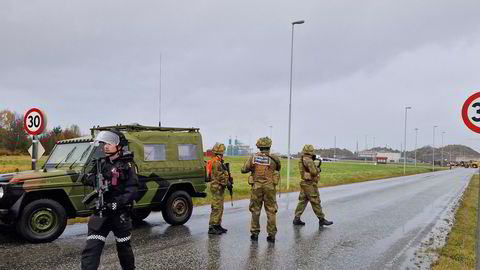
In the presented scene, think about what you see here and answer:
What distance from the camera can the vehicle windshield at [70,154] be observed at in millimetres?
8320

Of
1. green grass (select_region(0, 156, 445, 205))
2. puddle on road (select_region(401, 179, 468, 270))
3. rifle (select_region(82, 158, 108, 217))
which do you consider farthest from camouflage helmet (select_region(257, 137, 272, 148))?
green grass (select_region(0, 156, 445, 205))

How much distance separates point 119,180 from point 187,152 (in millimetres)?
5049

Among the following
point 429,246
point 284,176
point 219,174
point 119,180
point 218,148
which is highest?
point 218,148

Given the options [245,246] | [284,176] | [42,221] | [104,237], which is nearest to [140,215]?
[42,221]

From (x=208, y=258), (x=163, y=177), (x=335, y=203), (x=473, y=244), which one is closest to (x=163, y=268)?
(x=208, y=258)

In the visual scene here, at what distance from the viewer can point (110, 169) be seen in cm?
468

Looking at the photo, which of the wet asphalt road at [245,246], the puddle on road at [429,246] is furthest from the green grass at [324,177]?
the puddle on road at [429,246]

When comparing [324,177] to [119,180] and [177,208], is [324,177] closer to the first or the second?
[177,208]

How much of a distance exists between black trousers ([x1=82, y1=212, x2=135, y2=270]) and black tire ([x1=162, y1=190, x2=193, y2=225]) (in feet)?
14.0

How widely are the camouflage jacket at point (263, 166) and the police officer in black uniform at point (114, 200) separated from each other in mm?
3336

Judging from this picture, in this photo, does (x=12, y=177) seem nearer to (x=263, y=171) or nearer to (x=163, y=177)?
(x=163, y=177)

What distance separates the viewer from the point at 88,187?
7855 mm

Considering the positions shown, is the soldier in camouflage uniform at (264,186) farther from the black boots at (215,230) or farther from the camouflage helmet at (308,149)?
the camouflage helmet at (308,149)

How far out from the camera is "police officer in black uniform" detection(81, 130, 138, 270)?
4.60 meters
